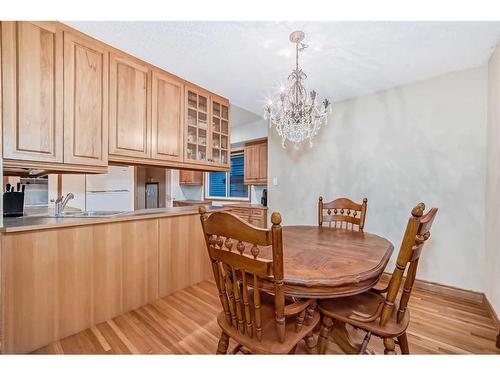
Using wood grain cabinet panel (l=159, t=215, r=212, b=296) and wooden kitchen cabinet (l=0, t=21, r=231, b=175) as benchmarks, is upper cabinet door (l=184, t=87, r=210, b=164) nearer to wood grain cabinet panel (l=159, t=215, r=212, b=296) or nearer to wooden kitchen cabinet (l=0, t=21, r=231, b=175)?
wooden kitchen cabinet (l=0, t=21, r=231, b=175)

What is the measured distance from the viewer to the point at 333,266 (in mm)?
1133

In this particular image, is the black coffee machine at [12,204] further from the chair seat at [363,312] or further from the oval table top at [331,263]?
the chair seat at [363,312]

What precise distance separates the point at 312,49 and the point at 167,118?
1465mm

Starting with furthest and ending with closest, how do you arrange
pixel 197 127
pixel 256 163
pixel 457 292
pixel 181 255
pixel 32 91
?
pixel 256 163 → pixel 197 127 → pixel 181 255 → pixel 457 292 → pixel 32 91

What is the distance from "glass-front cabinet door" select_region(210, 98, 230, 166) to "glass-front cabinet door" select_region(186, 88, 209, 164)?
0.39 ft

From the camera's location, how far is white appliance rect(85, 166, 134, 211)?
12.6ft

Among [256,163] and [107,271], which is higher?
[256,163]

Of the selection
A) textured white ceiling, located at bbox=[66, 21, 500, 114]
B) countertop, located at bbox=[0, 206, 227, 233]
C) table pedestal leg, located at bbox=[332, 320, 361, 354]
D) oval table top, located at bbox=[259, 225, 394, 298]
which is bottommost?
table pedestal leg, located at bbox=[332, 320, 361, 354]

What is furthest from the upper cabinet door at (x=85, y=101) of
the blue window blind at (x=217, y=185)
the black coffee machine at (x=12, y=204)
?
the blue window blind at (x=217, y=185)

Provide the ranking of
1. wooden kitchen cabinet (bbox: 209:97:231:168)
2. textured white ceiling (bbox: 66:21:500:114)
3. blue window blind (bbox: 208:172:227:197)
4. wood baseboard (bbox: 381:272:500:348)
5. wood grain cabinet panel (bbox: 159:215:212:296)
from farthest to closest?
blue window blind (bbox: 208:172:227:197) → wooden kitchen cabinet (bbox: 209:97:231:168) → wood grain cabinet panel (bbox: 159:215:212:296) → wood baseboard (bbox: 381:272:500:348) → textured white ceiling (bbox: 66:21:500:114)

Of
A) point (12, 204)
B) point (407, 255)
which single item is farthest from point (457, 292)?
point (12, 204)

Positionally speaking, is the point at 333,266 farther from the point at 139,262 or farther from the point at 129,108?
the point at 129,108

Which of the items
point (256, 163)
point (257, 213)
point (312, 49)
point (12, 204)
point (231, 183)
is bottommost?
point (257, 213)

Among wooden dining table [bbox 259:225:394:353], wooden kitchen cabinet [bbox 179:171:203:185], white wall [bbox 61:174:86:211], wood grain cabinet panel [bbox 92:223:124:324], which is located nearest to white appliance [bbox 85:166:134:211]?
white wall [bbox 61:174:86:211]
